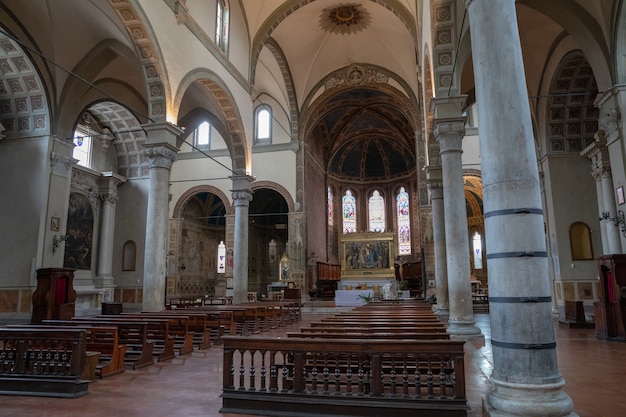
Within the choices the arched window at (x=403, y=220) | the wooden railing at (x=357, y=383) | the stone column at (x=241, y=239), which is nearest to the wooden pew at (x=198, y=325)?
the wooden railing at (x=357, y=383)

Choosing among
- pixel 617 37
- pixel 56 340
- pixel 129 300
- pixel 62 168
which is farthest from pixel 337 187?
pixel 56 340

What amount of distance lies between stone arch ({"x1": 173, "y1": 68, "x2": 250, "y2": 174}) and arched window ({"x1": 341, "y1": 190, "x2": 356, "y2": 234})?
17129 mm

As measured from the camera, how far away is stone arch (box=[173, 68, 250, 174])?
46.5 ft

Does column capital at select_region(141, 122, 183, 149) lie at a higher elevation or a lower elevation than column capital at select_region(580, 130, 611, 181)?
higher

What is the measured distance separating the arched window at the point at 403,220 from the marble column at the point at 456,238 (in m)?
24.1

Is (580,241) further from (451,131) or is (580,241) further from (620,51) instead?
(451,131)

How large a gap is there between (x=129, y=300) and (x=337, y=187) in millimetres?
18834

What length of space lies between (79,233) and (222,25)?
9.14 metres

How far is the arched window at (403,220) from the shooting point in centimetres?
3303

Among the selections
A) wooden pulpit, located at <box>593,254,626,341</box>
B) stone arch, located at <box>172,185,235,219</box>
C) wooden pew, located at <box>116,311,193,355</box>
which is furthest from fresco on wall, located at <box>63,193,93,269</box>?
wooden pulpit, located at <box>593,254,626,341</box>

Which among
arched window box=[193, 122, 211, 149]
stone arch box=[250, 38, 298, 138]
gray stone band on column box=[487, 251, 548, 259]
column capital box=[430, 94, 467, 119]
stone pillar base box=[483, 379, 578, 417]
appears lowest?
stone pillar base box=[483, 379, 578, 417]

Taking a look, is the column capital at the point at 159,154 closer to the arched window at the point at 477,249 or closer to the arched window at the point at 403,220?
the arched window at the point at 403,220

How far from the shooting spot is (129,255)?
17781 mm

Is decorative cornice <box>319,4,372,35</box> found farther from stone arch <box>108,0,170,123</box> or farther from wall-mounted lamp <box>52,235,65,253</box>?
wall-mounted lamp <box>52,235,65,253</box>
